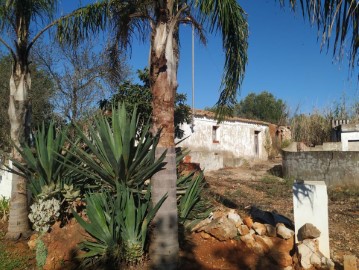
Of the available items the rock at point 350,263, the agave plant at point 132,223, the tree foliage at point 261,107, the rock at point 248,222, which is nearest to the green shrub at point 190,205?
the rock at point 248,222

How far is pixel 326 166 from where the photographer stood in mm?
13211

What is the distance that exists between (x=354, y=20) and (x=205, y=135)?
2049 centimetres

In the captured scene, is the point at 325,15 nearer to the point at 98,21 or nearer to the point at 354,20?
the point at 354,20

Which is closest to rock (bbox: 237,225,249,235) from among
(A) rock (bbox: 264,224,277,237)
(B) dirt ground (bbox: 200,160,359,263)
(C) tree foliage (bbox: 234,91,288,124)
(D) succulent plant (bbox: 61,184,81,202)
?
(A) rock (bbox: 264,224,277,237)

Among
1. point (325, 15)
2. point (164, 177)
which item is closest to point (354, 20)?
point (325, 15)

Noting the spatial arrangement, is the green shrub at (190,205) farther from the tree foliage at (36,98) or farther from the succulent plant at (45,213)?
the tree foliage at (36,98)

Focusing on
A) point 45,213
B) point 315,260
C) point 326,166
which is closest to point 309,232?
point 315,260

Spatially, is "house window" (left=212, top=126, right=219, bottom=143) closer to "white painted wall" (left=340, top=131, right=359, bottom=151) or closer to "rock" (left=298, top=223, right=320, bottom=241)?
"white painted wall" (left=340, top=131, right=359, bottom=151)

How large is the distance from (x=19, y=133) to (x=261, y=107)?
36425 millimetres

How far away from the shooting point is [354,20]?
235 centimetres

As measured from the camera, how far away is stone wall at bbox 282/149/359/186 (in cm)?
1273

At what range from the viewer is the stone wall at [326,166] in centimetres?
1273

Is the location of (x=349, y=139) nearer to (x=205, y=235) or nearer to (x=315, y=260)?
(x=205, y=235)

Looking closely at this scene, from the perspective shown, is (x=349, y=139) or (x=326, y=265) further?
(x=349, y=139)
